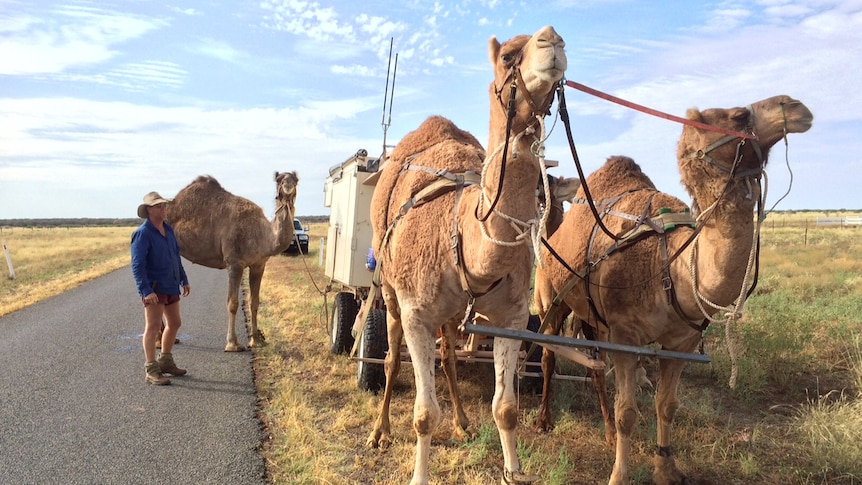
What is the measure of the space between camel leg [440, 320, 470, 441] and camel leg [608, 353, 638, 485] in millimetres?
1400

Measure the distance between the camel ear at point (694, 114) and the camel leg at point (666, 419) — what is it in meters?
1.84

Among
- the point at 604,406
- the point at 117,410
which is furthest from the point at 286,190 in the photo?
the point at 604,406

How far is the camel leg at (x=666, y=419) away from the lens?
4309 mm

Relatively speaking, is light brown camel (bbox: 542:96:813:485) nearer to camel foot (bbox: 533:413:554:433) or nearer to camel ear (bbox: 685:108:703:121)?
camel ear (bbox: 685:108:703:121)

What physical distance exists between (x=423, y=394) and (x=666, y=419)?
1922mm

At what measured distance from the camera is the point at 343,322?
7461 mm

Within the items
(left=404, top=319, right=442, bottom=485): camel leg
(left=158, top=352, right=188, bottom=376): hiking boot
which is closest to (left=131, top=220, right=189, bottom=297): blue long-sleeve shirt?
(left=158, top=352, right=188, bottom=376): hiking boot

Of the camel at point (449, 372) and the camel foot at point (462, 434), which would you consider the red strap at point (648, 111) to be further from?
the camel foot at point (462, 434)

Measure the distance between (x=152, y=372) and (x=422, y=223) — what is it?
4.38 m

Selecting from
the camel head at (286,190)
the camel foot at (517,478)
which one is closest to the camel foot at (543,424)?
the camel foot at (517,478)

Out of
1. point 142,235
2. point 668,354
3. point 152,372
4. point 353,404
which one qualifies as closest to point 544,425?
point 353,404

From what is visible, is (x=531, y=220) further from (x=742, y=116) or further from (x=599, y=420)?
(x=599, y=420)

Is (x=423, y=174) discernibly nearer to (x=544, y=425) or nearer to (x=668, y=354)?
(x=668, y=354)

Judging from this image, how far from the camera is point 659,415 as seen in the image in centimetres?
441
